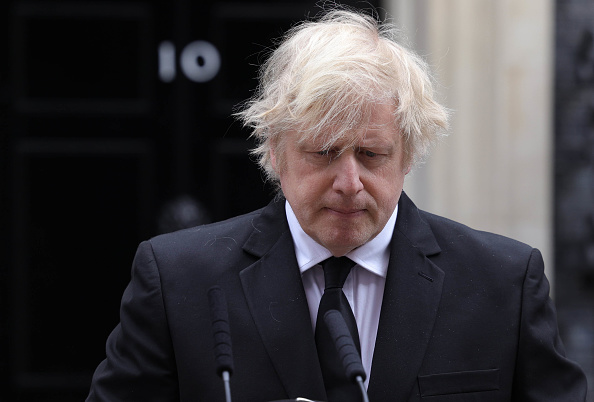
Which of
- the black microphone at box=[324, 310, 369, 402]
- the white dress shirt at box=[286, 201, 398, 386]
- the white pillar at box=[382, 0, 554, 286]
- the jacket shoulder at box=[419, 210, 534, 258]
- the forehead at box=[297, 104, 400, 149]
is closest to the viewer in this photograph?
the black microphone at box=[324, 310, 369, 402]

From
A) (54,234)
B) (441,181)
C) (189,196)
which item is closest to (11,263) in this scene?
(54,234)

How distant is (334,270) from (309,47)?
522 mm

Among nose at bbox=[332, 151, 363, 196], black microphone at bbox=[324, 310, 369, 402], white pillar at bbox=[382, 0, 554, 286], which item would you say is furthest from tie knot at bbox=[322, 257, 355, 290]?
white pillar at bbox=[382, 0, 554, 286]

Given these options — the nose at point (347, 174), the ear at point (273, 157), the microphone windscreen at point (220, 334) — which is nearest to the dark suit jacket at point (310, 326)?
the ear at point (273, 157)

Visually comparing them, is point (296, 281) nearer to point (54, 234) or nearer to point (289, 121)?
point (289, 121)

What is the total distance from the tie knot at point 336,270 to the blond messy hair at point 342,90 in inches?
10.5

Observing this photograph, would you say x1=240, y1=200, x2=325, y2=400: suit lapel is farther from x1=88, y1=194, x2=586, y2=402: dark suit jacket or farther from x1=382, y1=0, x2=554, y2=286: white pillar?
x1=382, y1=0, x2=554, y2=286: white pillar

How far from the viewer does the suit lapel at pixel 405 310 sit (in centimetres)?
209

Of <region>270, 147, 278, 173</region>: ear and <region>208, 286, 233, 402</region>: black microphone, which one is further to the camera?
<region>270, 147, 278, 173</region>: ear

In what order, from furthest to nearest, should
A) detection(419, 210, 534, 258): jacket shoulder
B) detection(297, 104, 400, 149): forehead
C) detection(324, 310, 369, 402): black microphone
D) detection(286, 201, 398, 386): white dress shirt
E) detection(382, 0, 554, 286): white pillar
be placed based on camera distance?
1. detection(382, 0, 554, 286): white pillar
2. detection(419, 210, 534, 258): jacket shoulder
3. detection(286, 201, 398, 386): white dress shirt
4. detection(297, 104, 400, 149): forehead
5. detection(324, 310, 369, 402): black microphone

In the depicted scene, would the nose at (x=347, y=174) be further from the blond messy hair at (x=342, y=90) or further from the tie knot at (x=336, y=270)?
the tie knot at (x=336, y=270)

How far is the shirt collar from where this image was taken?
2.22 metres

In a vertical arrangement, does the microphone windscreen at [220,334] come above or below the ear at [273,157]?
below

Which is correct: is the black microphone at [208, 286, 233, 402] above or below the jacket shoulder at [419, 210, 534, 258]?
below
